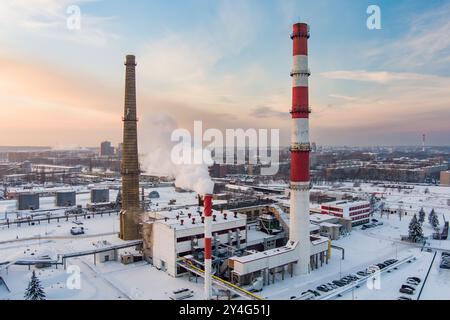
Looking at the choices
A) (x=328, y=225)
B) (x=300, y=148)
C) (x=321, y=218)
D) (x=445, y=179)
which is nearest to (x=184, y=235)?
(x=300, y=148)

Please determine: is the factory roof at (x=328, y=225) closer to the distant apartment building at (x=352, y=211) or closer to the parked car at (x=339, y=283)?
the distant apartment building at (x=352, y=211)

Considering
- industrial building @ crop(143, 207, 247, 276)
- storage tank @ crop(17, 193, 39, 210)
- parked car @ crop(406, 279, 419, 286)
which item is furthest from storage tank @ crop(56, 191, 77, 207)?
Answer: parked car @ crop(406, 279, 419, 286)

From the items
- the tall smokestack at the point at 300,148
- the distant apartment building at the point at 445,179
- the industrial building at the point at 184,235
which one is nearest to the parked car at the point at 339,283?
the tall smokestack at the point at 300,148

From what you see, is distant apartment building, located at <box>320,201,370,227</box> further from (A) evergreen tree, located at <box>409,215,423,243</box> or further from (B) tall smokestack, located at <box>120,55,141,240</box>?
(B) tall smokestack, located at <box>120,55,141,240</box>

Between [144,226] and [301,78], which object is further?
[144,226]

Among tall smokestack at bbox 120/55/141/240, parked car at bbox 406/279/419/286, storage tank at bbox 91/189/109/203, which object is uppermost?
tall smokestack at bbox 120/55/141/240
